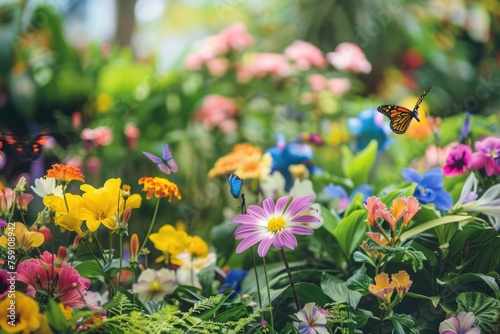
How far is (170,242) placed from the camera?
1.00 metres

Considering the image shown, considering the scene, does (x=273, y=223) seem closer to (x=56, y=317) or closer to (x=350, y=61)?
(x=56, y=317)

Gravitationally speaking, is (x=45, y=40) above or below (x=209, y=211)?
above

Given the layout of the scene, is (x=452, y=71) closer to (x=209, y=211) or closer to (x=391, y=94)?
(x=391, y=94)

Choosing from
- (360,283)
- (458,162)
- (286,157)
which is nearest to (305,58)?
(286,157)

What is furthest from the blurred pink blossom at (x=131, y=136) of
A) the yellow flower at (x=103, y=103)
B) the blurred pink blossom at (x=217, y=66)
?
the blurred pink blossom at (x=217, y=66)

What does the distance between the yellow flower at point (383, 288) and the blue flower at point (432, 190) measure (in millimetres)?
232

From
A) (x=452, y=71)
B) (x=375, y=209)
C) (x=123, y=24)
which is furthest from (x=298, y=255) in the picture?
(x=123, y=24)

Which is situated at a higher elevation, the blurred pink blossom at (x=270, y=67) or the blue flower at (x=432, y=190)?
the blurred pink blossom at (x=270, y=67)

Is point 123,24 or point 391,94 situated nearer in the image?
point 391,94

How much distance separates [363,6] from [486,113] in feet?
4.79

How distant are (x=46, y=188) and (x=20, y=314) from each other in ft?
0.69

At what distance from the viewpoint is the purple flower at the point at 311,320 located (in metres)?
0.82

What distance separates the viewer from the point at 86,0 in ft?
20.6

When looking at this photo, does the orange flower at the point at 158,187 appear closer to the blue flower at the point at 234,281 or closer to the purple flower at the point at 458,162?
the blue flower at the point at 234,281
